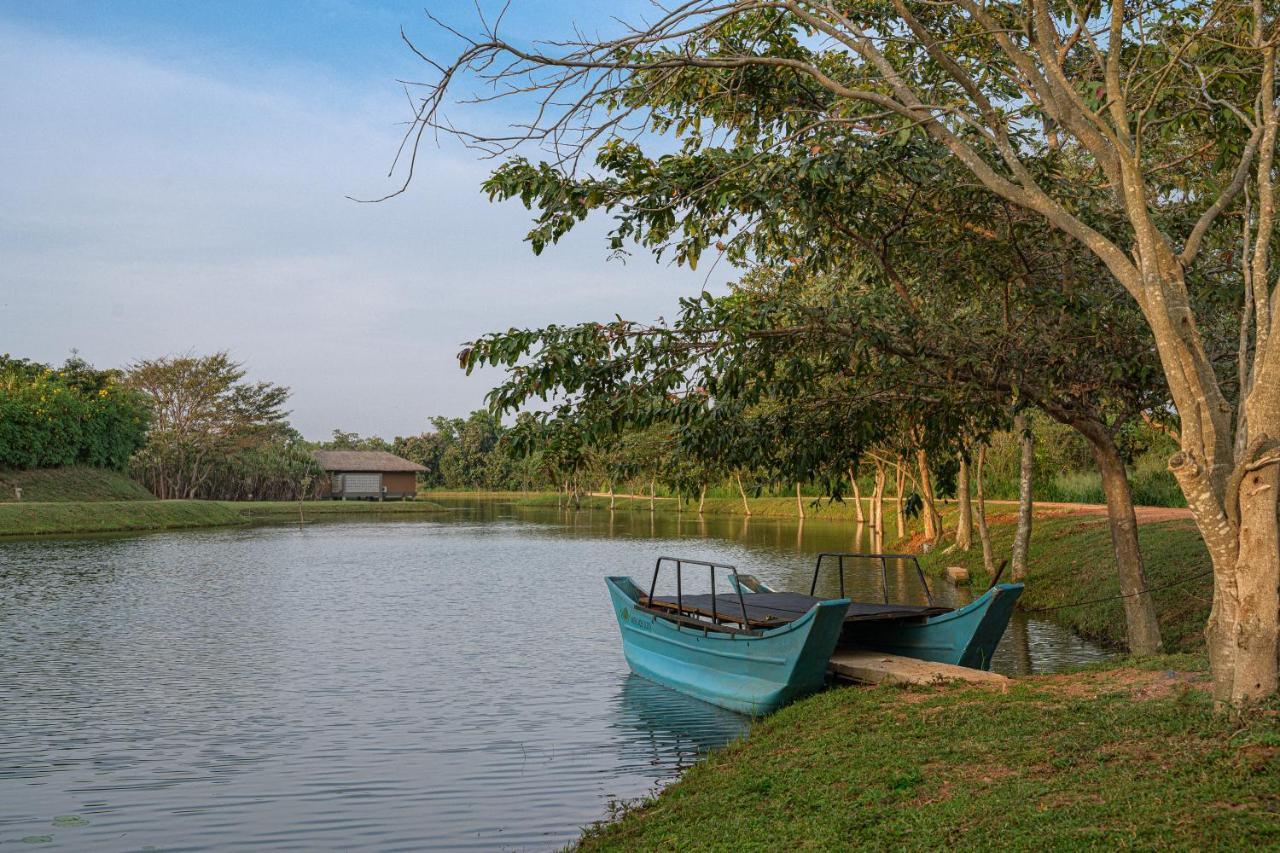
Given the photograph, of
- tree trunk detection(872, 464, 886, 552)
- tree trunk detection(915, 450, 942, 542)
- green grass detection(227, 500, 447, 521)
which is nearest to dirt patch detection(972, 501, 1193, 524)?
tree trunk detection(915, 450, 942, 542)

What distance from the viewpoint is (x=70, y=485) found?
59094mm

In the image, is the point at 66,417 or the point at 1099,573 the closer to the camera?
the point at 1099,573

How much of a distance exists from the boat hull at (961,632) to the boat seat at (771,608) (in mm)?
194

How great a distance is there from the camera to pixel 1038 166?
1202 centimetres

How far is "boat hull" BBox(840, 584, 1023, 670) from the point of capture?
12500mm

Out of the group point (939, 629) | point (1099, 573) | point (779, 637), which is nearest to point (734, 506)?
point (1099, 573)

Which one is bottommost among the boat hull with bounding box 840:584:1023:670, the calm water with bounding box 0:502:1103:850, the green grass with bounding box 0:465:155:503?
the calm water with bounding box 0:502:1103:850

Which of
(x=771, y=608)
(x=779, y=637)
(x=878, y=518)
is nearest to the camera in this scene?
(x=779, y=637)

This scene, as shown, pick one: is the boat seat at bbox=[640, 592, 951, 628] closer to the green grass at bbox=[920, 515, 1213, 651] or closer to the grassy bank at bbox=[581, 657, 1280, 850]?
the grassy bank at bbox=[581, 657, 1280, 850]

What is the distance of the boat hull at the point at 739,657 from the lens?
12.0 meters

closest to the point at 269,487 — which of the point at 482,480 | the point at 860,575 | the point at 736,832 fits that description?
the point at 482,480

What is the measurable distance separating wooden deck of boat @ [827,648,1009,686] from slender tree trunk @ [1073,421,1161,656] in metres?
2.63

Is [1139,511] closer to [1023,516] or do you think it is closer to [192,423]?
[1023,516]

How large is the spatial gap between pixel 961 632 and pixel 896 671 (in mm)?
1267
